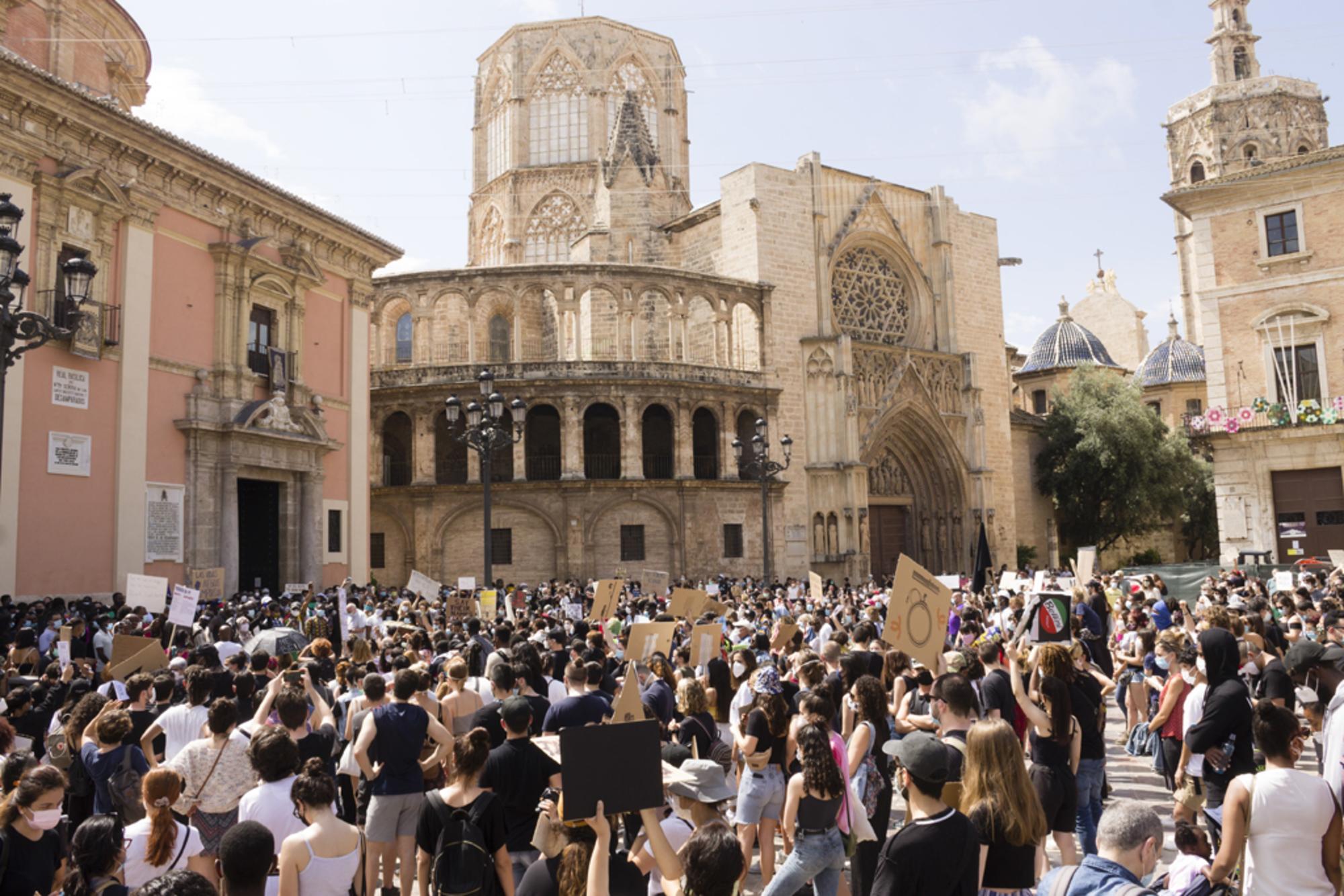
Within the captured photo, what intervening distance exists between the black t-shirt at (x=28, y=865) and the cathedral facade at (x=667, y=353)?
2701cm

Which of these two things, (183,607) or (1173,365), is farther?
(1173,365)

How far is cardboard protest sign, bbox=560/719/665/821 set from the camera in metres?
4.07

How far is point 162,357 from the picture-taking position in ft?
Answer: 66.9

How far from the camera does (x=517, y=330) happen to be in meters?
32.6

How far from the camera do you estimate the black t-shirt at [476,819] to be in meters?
5.21

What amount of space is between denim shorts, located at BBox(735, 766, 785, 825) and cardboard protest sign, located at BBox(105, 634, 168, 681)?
5095mm

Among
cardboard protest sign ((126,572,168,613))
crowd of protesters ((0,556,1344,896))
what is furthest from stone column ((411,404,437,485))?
crowd of protesters ((0,556,1344,896))

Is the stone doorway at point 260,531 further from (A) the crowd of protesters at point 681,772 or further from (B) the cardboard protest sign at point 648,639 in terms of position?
(B) the cardboard protest sign at point 648,639

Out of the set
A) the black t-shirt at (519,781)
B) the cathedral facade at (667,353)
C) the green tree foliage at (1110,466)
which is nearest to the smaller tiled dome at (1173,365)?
the green tree foliage at (1110,466)

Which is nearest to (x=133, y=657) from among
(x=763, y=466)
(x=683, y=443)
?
(x=763, y=466)

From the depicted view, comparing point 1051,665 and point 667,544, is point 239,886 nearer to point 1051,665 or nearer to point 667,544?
point 1051,665

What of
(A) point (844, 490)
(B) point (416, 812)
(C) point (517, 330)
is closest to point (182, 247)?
(C) point (517, 330)

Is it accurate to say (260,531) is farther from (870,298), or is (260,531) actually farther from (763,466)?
(870,298)

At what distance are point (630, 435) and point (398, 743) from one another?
86.3 ft
